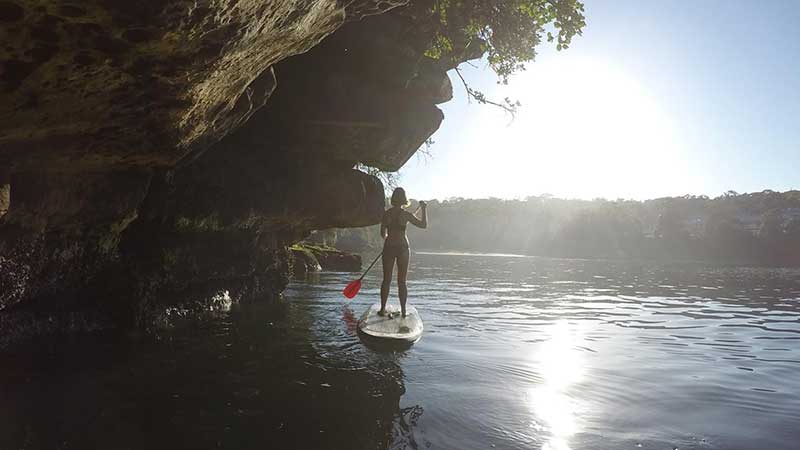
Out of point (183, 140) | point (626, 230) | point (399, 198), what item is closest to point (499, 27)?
point (399, 198)

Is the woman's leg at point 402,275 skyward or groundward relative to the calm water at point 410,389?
skyward

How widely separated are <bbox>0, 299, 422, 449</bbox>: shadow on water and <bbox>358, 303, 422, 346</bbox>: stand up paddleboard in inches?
21.1

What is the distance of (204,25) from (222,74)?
4.19 ft

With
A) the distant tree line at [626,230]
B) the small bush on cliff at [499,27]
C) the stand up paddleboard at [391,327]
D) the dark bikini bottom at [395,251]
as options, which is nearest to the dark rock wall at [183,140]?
the small bush on cliff at [499,27]

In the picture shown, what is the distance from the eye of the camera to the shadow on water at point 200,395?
4125 millimetres

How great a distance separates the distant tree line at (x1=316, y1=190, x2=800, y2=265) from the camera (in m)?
72.6

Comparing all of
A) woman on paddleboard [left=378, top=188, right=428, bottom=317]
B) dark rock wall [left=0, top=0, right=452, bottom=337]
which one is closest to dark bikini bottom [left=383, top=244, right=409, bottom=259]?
woman on paddleboard [left=378, top=188, right=428, bottom=317]

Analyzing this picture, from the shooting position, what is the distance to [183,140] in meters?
6.49

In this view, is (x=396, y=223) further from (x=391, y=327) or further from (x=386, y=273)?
(x=391, y=327)

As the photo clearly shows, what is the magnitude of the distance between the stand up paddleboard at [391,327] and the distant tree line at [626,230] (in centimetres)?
3321

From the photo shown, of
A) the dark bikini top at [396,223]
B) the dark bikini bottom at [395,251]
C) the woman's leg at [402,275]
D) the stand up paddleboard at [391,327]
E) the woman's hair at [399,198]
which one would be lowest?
the stand up paddleboard at [391,327]

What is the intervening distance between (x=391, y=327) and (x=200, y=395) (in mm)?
4214

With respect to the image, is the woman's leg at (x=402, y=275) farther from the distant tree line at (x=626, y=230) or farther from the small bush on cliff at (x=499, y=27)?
the distant tree line at (x=626, y=230)

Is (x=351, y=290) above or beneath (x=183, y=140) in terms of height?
beneath
